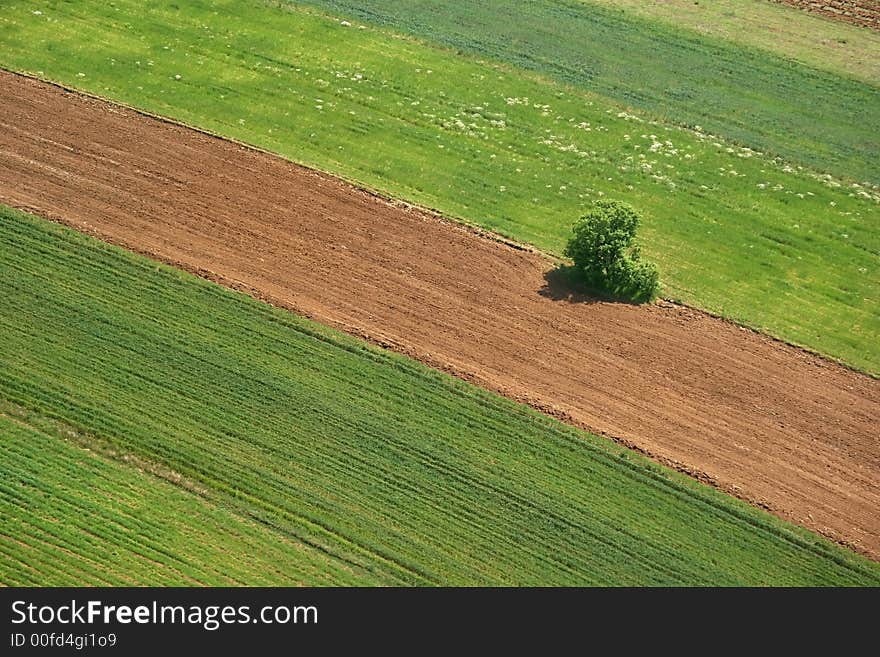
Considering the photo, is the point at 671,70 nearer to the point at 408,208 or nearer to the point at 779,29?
the point at 779,29

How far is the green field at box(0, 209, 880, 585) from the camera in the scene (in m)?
33.5

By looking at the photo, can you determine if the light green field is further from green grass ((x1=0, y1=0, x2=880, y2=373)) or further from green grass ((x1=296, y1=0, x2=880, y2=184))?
green grass ((x1=0, y1=0, x2=880, y2=373))

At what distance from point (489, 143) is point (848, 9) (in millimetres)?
32034

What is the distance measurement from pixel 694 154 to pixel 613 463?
23276 mm

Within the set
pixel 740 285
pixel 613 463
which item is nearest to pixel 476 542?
pixel 613 463

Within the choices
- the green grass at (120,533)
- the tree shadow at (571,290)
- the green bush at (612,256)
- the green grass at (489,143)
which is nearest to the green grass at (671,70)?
the green grass at (489,143)

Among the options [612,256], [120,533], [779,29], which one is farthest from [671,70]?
[120,533]

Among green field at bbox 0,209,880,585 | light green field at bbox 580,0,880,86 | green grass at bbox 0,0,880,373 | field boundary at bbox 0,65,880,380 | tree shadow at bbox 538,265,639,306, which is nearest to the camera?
green field at bbox 0,209,880,585

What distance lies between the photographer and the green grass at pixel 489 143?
157 ft

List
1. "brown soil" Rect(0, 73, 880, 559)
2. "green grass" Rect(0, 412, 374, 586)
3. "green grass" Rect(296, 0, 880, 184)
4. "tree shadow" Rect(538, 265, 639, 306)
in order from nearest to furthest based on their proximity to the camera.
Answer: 1. "green grass" Rect(0, 412, 374, 586)
2. "brown soil" Rect(0, 73, 880, 559)
3. "tree shadow" Rect(538, 265, 639, 306)
4. "green grass" Rect(296, 0, 880, 184)

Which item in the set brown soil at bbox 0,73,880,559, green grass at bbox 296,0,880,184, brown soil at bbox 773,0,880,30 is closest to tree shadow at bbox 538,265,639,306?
brown soil at bbox 0,73,880,559

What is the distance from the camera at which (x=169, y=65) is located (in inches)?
2242

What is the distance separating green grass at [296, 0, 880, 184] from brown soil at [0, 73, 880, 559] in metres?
16.6
